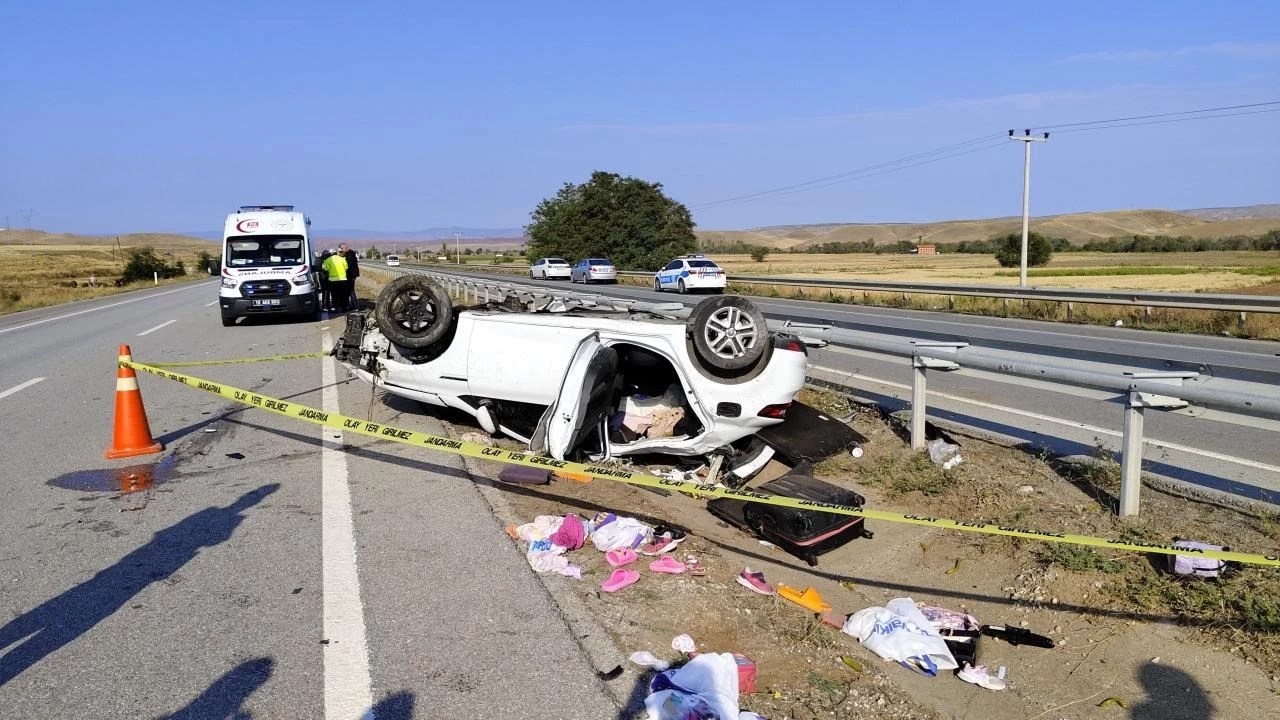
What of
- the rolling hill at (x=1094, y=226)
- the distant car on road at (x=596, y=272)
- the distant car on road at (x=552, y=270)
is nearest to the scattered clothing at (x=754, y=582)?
the distant car on road at (x=596, y=272)

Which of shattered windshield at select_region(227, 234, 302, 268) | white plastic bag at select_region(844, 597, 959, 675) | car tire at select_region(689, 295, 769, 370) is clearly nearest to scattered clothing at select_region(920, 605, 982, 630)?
white plastic bag at select_region(844, 597, 959, 675)

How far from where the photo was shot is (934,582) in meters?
5.05

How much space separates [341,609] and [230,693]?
77cm

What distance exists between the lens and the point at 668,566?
15.3ft

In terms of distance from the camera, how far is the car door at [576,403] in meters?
5.94

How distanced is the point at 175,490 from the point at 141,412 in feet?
4.77

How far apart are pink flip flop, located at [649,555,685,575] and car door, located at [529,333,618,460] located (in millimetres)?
1416

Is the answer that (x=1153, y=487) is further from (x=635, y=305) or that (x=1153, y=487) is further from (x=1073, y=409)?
(x=635, y=305)

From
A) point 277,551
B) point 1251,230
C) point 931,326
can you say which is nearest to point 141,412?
point 277,551

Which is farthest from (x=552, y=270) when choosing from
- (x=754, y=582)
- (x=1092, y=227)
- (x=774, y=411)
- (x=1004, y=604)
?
(x=1092, y=227)

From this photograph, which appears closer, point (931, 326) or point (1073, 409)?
point (1073, 409)

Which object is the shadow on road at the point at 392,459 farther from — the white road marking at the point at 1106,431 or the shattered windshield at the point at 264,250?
the shattered windshield at the point at 264,250

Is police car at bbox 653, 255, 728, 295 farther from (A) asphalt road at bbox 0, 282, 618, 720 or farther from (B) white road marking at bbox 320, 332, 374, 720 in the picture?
(B) white road marking at bbox 320, 332, 374, 720

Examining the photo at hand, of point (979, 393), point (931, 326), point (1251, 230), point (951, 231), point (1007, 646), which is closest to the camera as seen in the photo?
point (1007, 646)
